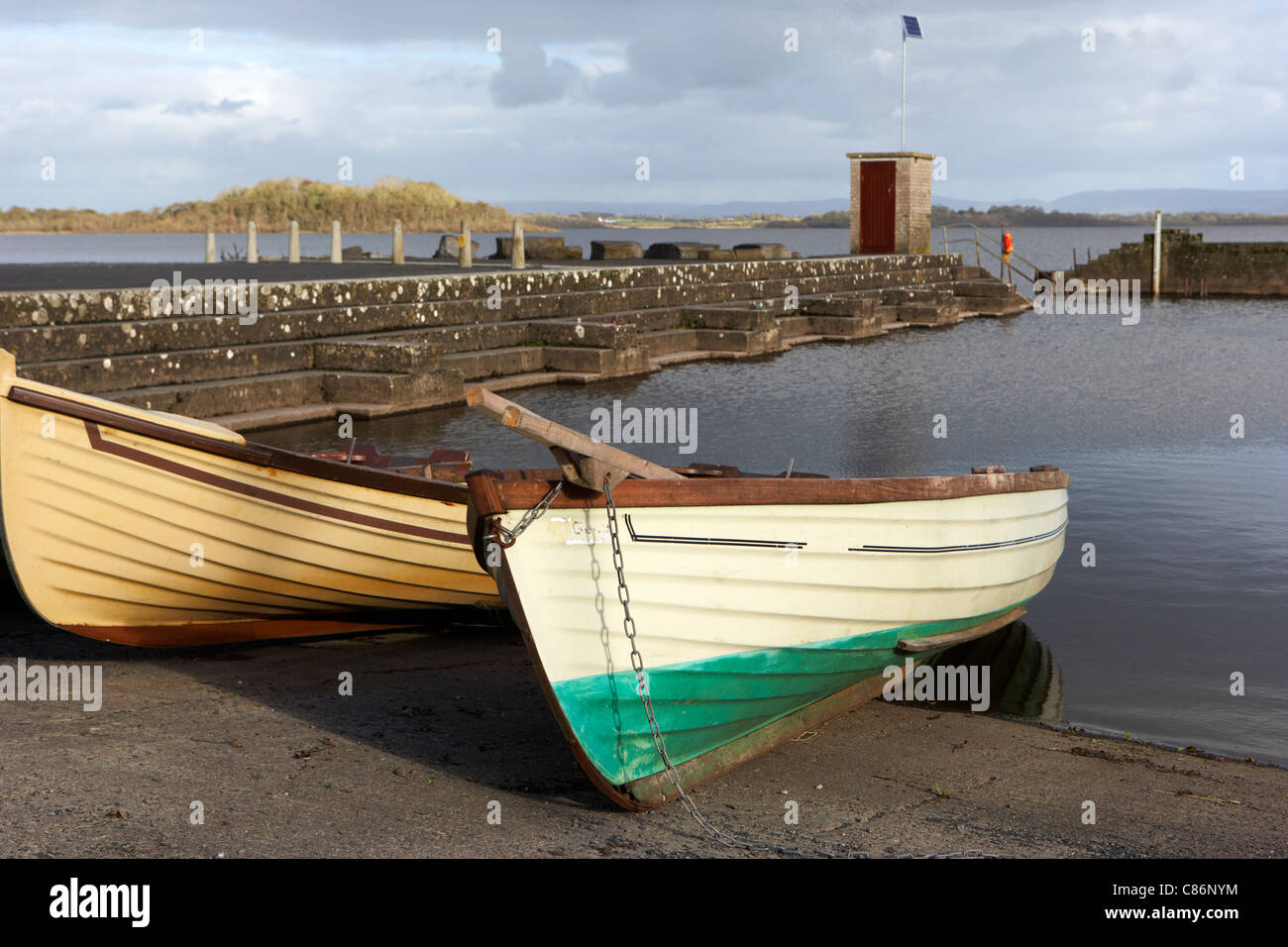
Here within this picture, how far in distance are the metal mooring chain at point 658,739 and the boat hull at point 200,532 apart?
213cm

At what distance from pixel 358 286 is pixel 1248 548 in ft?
38.5

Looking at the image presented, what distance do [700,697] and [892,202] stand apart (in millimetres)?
31038

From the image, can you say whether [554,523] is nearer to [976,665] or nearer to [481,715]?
[481,715]

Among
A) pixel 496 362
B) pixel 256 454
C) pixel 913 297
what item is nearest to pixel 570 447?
pixel 256 454

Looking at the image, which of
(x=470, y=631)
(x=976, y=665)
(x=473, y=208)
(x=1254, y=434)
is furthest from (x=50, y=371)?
(x=473, y=208)

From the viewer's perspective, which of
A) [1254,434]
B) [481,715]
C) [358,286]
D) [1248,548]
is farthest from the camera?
[358,286]

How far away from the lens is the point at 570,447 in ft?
14.0

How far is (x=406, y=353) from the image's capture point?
14.7 m

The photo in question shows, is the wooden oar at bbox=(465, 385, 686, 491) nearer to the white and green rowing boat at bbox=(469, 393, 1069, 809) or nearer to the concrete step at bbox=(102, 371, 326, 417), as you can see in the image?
the white and green rowing boat at bbox=(469, 393, 1069, 809)

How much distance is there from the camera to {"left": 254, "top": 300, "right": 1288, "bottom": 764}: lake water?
6.79 m

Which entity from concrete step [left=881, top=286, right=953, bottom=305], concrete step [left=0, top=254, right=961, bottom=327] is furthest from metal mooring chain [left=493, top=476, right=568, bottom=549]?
concrete step [left=881, top=286, right=953, bottom=305]

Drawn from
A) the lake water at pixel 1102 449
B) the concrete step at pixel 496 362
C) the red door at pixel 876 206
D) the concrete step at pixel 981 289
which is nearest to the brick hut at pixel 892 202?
the red door at pixel 876 206

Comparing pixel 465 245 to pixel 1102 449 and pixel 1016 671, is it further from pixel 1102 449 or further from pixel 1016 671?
pixel 1016 671

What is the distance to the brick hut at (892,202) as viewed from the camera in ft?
112
